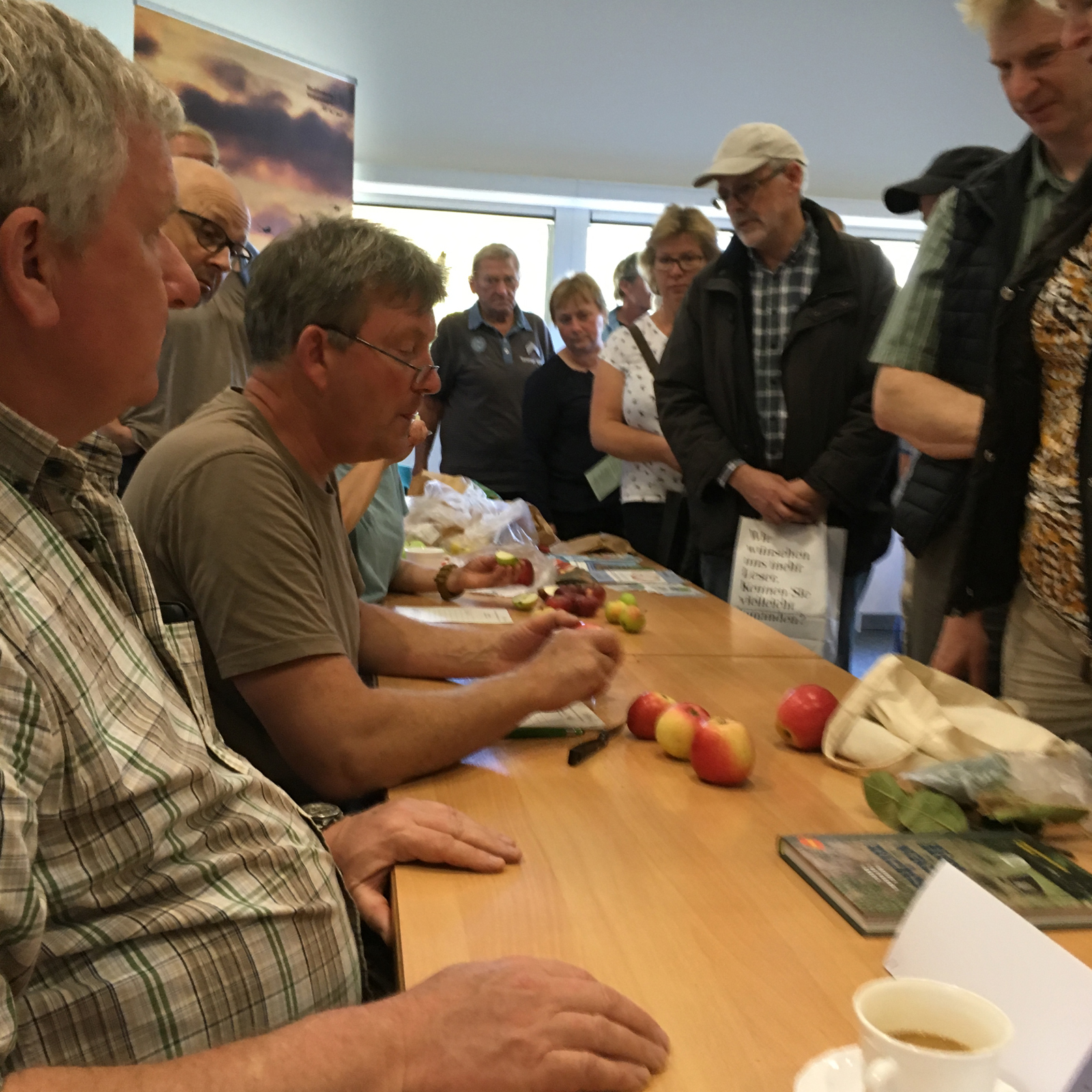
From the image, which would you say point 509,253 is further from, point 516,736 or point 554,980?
point 554,980

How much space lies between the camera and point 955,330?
1873 mm

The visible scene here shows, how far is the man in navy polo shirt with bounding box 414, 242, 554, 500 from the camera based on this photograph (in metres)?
4.25

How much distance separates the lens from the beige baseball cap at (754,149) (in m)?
2.44

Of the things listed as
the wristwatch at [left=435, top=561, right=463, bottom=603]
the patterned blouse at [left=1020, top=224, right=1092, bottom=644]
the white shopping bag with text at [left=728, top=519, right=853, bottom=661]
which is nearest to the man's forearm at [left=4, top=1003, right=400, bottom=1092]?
the patterned blouse at [left=1020, top=224, right=1092, bottom=644]

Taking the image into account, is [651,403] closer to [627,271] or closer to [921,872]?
[627,271]

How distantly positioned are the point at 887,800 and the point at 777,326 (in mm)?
1692

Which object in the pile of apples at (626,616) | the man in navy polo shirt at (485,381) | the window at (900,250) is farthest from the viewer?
the window at (900,250)

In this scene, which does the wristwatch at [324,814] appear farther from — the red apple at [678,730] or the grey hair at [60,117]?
the grey hair at [60,117]

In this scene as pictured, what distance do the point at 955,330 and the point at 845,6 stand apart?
3407 millimetres

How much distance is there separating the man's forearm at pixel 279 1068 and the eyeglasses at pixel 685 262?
9.00ft

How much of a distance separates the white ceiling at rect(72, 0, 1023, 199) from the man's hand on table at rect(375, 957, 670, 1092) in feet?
14.1

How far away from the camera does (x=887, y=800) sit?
1.09 meters

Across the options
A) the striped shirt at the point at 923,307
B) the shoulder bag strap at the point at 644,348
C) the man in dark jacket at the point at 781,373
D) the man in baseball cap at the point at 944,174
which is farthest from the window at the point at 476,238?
the striped shirt at the point at 923,307

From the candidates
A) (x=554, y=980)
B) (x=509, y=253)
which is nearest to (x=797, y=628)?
(x=554, y=980)
